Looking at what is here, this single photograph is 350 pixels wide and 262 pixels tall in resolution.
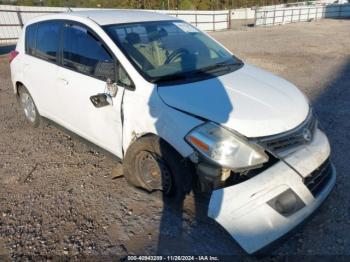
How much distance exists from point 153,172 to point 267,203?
1.13m

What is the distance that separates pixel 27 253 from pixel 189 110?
1736 millimetres

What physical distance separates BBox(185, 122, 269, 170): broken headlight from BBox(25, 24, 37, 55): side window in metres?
3.20

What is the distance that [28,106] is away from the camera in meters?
4.91

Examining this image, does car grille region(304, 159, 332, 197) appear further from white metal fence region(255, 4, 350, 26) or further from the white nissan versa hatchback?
white metal fence region(255, 4, 350, 26)

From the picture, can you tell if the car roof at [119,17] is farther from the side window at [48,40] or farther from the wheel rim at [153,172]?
the wheel rim at [153,172]

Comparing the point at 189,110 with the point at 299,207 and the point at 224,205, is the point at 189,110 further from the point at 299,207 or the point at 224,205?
the point at 299,207

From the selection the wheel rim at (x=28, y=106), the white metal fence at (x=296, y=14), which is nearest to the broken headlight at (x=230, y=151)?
the wheel rim at (x=28, y=106)

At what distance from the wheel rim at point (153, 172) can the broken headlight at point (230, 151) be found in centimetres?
55

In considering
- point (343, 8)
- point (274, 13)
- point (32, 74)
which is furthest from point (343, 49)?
point (343, 8)

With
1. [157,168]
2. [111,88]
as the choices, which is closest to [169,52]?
[111,88]

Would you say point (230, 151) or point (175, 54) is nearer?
point (230, 151)

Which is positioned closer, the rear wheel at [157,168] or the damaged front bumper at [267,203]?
the damaged front bumper at [267,203]

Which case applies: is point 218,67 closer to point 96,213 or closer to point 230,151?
point 230,151

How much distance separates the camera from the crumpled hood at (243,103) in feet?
7.93
